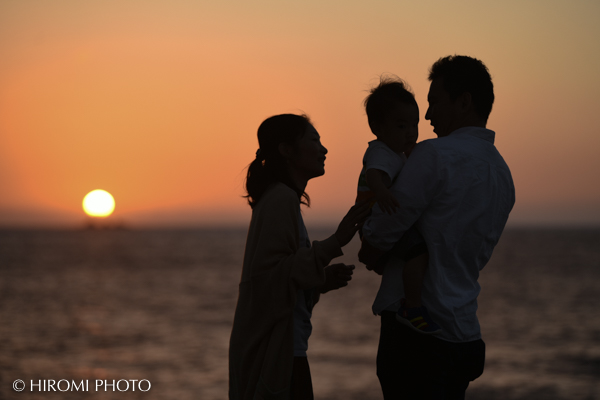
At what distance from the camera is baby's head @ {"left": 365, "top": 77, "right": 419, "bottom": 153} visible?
2623 mm

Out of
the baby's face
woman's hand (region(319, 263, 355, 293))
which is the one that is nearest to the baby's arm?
the baby's face

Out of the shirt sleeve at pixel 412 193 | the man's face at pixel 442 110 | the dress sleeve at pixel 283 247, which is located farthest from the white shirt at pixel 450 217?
the dress sleeve at pixel 283 247

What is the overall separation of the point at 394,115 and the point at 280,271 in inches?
36.7

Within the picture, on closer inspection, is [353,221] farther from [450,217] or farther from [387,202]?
[450,217]

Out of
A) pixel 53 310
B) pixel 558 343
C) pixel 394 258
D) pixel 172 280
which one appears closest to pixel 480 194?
pixel 394 258

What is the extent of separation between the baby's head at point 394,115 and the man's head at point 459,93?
21cm

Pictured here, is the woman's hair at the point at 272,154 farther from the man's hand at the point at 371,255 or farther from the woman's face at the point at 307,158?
the man's hand at the point at 371,255

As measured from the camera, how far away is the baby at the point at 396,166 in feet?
7.19

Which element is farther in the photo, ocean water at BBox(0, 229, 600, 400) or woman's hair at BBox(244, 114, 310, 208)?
ocean water at BBox(0, 229, 600, 400)

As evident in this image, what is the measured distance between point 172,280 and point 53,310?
44.1 ft

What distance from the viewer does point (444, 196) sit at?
2172 mm

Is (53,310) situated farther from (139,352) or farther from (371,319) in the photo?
(371,319)

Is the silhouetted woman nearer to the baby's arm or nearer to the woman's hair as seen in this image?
the woman's hair

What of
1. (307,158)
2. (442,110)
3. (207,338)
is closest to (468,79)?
(442,110)
